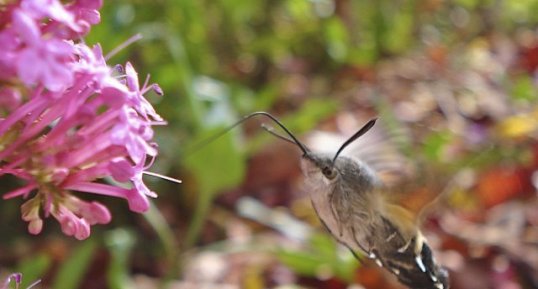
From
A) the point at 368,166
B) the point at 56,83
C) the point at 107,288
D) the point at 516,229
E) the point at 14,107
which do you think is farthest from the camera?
the point at 516,229

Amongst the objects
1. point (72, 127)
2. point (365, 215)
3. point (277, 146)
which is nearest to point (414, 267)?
point (365, 215)

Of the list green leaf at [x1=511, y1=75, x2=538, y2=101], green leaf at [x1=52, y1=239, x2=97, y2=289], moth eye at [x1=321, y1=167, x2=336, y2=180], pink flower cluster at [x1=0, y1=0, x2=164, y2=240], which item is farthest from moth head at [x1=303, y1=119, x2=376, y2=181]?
green leaf at [x1=511, y1=75, x2=538, y2=101]

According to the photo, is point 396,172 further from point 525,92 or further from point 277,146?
point 525,92

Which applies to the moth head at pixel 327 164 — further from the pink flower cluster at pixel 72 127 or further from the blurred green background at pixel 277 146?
the blurred green background at pixel 277 146

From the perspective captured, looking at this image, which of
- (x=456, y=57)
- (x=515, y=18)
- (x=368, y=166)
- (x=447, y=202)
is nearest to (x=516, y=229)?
(x=447, y=202)

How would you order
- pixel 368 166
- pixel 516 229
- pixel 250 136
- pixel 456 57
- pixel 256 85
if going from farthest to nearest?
1. pixel 456 57
2. pixel 256 85
3. pixel 250 136
4. pixel 516 229
5. pixel 368 166

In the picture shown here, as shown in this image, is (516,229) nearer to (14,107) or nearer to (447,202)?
(447,202)
